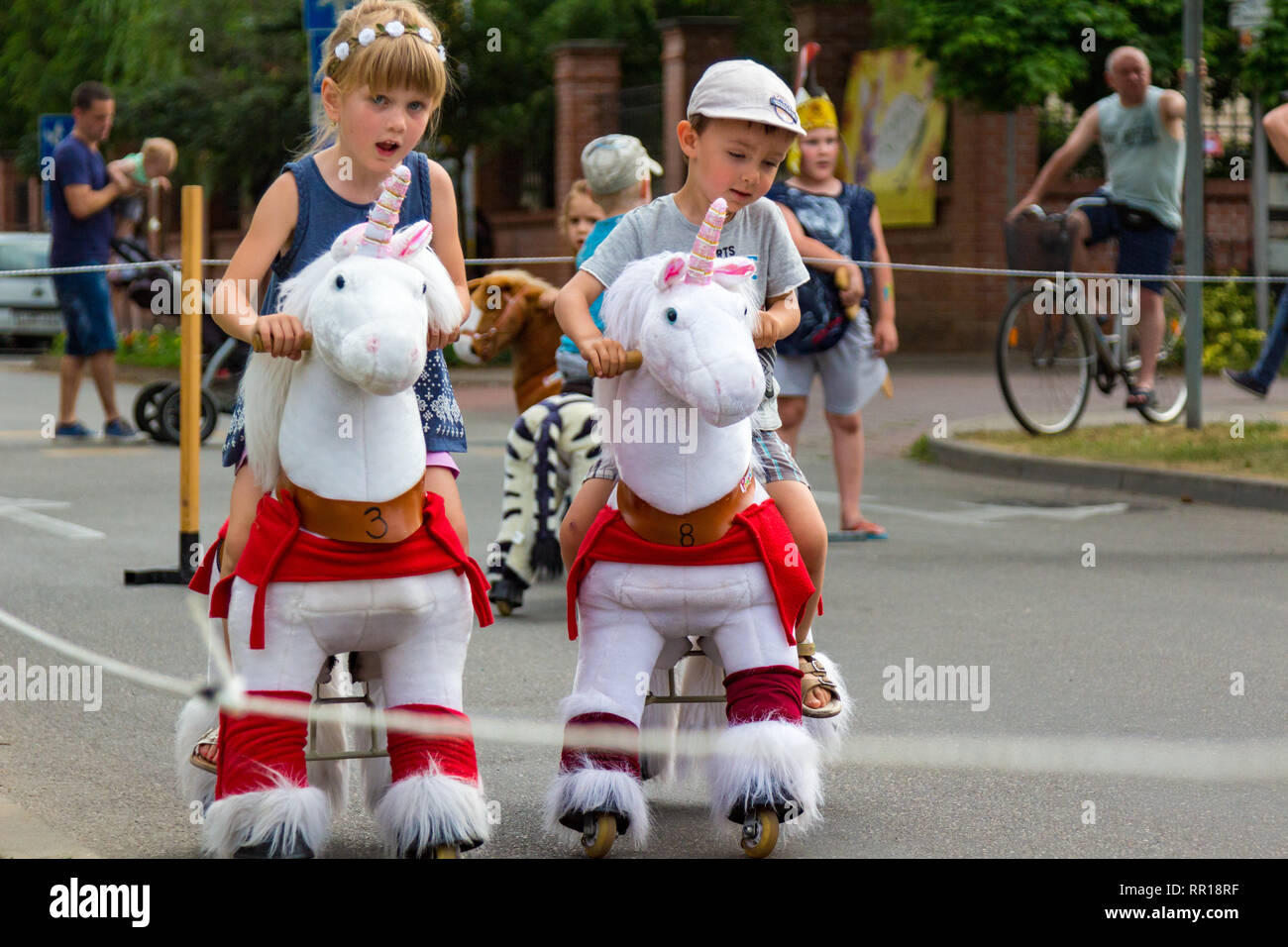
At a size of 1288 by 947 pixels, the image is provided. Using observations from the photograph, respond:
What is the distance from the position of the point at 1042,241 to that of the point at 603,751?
9145mm

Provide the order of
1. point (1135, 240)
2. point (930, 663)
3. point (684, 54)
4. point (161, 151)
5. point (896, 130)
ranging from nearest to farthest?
point (930, 663) < point (1135, 240) < point (161, 151) < point (896, 130) < point (684, 54)

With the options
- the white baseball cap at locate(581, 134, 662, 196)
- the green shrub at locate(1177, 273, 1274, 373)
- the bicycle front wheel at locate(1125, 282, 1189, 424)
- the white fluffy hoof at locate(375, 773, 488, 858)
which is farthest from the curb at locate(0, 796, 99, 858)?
the green shrub at locate(1177, 273, 1274, 373)

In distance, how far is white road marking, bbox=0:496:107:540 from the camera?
9539 millimetres

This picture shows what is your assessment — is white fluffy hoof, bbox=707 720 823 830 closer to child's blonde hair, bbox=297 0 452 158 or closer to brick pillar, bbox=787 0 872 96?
child's blonde hair, bbox=297 0 452 158

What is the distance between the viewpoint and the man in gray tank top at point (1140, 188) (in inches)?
496

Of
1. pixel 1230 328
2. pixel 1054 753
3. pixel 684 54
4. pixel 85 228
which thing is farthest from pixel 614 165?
pixel 684 54

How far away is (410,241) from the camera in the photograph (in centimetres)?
402

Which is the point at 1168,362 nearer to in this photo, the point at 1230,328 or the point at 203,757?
the point at 1230,328

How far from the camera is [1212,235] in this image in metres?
23.0

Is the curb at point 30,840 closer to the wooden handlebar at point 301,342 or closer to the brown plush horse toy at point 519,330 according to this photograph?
the wooden handlebar at point 301,342

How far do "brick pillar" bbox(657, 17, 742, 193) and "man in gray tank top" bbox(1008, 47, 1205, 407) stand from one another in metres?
12.0

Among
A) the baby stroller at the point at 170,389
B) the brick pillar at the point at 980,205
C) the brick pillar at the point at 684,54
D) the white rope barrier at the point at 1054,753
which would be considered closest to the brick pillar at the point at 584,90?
the brick pillar at the point at 684,54
